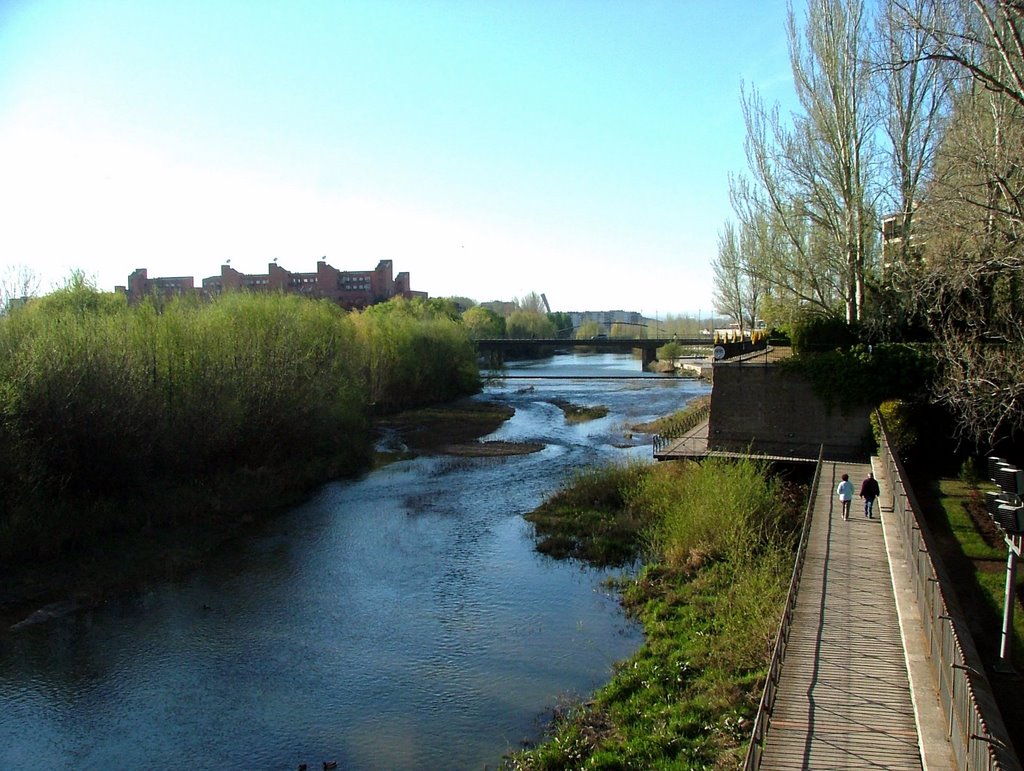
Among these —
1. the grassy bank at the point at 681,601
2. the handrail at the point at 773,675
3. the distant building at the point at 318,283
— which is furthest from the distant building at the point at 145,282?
the handrail at the point at 773,675

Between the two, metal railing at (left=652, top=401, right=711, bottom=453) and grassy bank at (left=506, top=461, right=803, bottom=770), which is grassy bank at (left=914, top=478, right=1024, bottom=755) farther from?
metal railing at (left=652, top=401, right=711, bottom=453)

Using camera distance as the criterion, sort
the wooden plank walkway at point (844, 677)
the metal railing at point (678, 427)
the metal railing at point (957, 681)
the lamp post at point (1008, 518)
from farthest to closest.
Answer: the metal railing at point (678, 427)
the lamp post at point (1008, 518)
the wooden plank walkway at point (844, 677)
the metal railing at point (957, 681)

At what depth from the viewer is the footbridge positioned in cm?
827

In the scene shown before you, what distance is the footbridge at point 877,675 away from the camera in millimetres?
8266

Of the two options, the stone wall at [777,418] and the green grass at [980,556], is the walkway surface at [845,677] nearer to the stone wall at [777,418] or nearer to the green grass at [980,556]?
the green grass at [980,556]

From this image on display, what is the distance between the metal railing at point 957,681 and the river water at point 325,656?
219 inches

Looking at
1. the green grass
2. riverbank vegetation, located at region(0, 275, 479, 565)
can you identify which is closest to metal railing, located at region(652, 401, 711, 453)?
the green grass

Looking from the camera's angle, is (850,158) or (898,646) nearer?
(898,646)

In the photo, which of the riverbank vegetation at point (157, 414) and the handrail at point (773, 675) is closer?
the handrail at point (773, 675)

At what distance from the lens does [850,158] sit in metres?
27.7

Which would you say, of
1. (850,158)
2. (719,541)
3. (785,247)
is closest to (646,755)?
(719,541)

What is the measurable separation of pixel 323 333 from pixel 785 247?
2442 cm

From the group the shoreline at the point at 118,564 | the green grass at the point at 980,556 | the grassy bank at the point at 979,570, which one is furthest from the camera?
the shoreline at the point at 118,564

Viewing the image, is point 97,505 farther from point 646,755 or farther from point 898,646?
point 898,646
